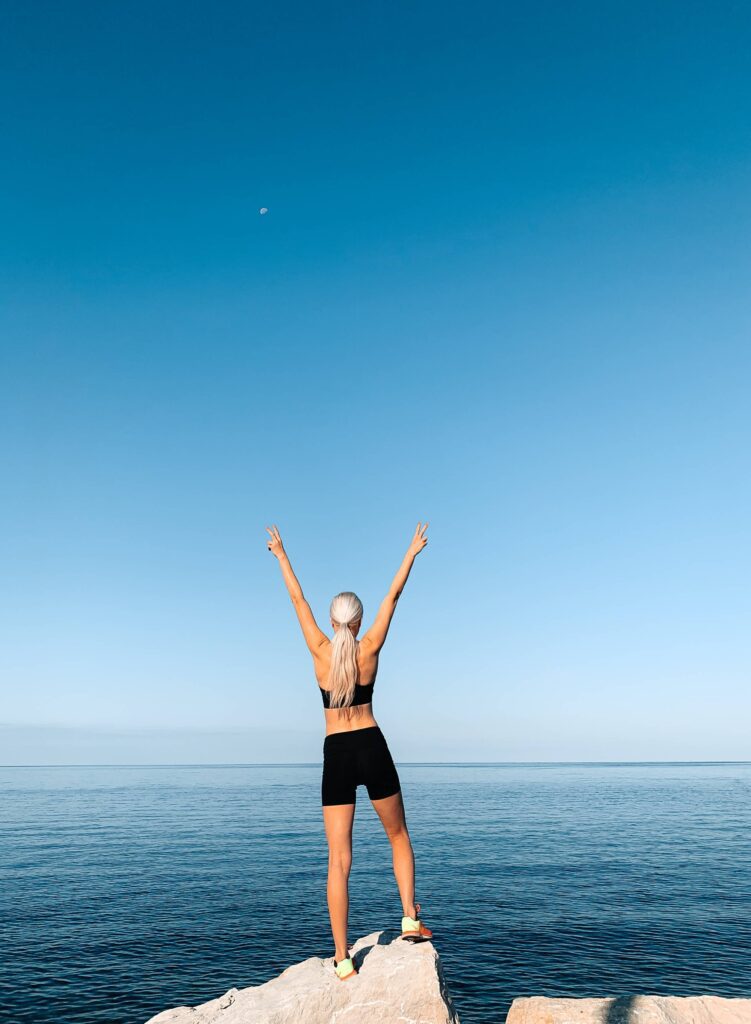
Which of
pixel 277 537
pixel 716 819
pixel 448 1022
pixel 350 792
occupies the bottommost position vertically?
pixel 716 819

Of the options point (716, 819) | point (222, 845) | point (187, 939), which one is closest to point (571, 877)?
point (187, 939)

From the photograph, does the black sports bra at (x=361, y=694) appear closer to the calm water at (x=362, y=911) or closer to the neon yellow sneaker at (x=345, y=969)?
the neon yellow sneaker at (x=345, y=969)

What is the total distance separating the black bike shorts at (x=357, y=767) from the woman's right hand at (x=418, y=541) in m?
1.86

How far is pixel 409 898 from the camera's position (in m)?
7.23

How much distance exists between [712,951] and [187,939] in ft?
62.9

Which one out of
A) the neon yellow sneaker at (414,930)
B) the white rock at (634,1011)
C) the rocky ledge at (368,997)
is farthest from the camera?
the white rock at (634,1011)

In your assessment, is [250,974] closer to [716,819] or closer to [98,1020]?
[98,1020]

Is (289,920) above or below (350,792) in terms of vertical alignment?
below

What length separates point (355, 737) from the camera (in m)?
7.21

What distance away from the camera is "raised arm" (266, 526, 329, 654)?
751 centimetres

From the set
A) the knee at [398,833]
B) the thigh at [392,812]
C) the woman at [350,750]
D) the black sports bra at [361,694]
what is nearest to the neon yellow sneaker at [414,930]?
the woman at [350,750]

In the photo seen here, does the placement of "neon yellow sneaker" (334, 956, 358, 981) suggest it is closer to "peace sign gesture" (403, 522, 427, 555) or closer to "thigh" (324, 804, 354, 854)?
"thigh" (324, 804, 354, 854)

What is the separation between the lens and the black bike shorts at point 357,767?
281 inches

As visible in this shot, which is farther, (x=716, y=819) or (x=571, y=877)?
(x=716, y=819)
